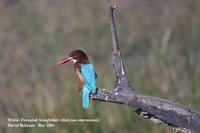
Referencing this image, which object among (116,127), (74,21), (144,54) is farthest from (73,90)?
(74,21)

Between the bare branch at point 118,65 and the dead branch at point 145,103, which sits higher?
the bare branch at point 118,65

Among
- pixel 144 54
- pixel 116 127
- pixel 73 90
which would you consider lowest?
pixel 116 127

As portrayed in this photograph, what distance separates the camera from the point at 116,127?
2.63m

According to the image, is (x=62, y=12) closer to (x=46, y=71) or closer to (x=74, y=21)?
(x=74, y=21)

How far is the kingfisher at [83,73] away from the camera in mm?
983

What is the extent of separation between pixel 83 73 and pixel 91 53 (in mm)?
3091

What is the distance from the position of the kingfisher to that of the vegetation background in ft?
4.33

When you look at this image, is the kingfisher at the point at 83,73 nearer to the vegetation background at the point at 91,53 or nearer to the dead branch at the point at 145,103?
the dead branch at the point at 145,103

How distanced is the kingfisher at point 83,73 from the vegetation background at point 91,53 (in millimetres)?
1320

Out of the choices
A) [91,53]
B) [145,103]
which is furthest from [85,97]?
[91,53]

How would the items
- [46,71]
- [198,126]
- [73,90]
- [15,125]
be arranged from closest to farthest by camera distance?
[198,126] < [15,125] < [73,90] < [46,71]

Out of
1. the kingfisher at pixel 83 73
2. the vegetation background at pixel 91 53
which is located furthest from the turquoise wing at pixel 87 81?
the vegetation background at pixel 91 53

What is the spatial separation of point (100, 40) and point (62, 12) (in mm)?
438

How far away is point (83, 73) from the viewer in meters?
0.99
